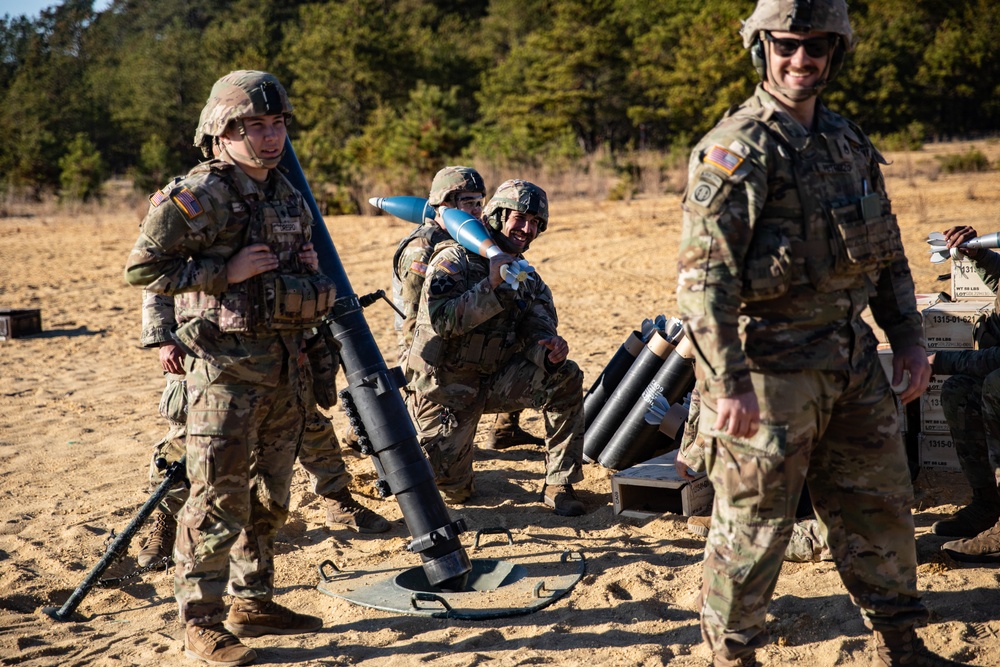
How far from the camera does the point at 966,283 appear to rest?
5566 millimetres

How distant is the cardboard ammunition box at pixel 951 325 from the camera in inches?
201

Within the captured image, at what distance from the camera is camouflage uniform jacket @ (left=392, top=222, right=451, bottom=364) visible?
20.0 feet

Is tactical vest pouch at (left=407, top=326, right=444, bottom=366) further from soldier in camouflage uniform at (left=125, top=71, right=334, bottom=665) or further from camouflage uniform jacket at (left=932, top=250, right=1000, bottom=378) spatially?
camouflage uniform jacket at (left=932, top=250, right=1000, bottom=378)

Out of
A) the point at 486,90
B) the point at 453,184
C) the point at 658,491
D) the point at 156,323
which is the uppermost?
the point at 486,90

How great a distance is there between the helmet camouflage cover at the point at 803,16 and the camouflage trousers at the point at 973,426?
2217mm

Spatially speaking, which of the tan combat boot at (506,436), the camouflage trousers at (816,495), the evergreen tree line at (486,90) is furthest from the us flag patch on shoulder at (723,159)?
the evergreen tree line at (486,90)

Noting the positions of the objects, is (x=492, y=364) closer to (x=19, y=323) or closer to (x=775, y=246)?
(x=775, y=246)

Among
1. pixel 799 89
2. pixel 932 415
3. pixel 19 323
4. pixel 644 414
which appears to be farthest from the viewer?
pixel 19 323

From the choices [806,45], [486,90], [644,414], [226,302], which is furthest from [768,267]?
[486,90]

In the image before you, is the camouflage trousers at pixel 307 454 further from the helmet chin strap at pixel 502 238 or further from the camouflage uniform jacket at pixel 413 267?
the helmet chin strap at pixel 502 238

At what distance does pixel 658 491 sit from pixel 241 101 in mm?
3099

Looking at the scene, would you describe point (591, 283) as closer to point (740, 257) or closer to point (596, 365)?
point (596, 365)

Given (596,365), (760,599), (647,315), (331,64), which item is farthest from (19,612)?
(331,64)

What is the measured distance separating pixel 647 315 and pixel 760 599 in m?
7.68
